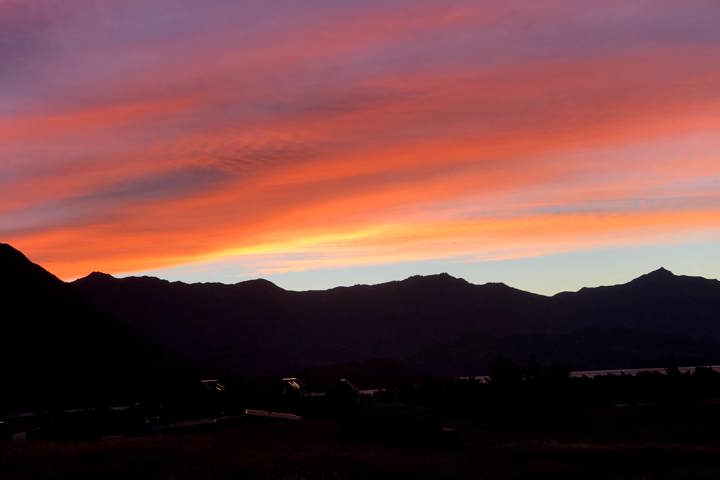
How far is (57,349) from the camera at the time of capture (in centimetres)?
11131

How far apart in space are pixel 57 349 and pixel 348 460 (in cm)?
9545

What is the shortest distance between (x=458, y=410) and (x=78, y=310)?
3568 inches

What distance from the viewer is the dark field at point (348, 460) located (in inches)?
862

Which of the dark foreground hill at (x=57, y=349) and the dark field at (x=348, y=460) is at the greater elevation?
the dark foreground hill at (x=57, y=349)

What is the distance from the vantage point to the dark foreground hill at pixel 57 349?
96438mm

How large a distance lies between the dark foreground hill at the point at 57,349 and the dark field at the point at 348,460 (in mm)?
63004

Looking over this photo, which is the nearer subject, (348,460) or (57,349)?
(348,460)

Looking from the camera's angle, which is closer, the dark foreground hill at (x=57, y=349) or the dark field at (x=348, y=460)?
the dark field at (x=348, y=460)

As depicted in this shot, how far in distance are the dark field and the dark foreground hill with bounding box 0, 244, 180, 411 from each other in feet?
207

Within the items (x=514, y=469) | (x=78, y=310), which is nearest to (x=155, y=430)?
(x=514, y=469)

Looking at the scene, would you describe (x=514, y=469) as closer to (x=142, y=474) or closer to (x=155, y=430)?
(x=142, y=474)

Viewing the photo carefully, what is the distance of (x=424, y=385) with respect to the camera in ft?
186

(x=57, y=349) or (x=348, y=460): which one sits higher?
(x=57, y=349)

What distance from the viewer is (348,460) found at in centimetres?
2370
